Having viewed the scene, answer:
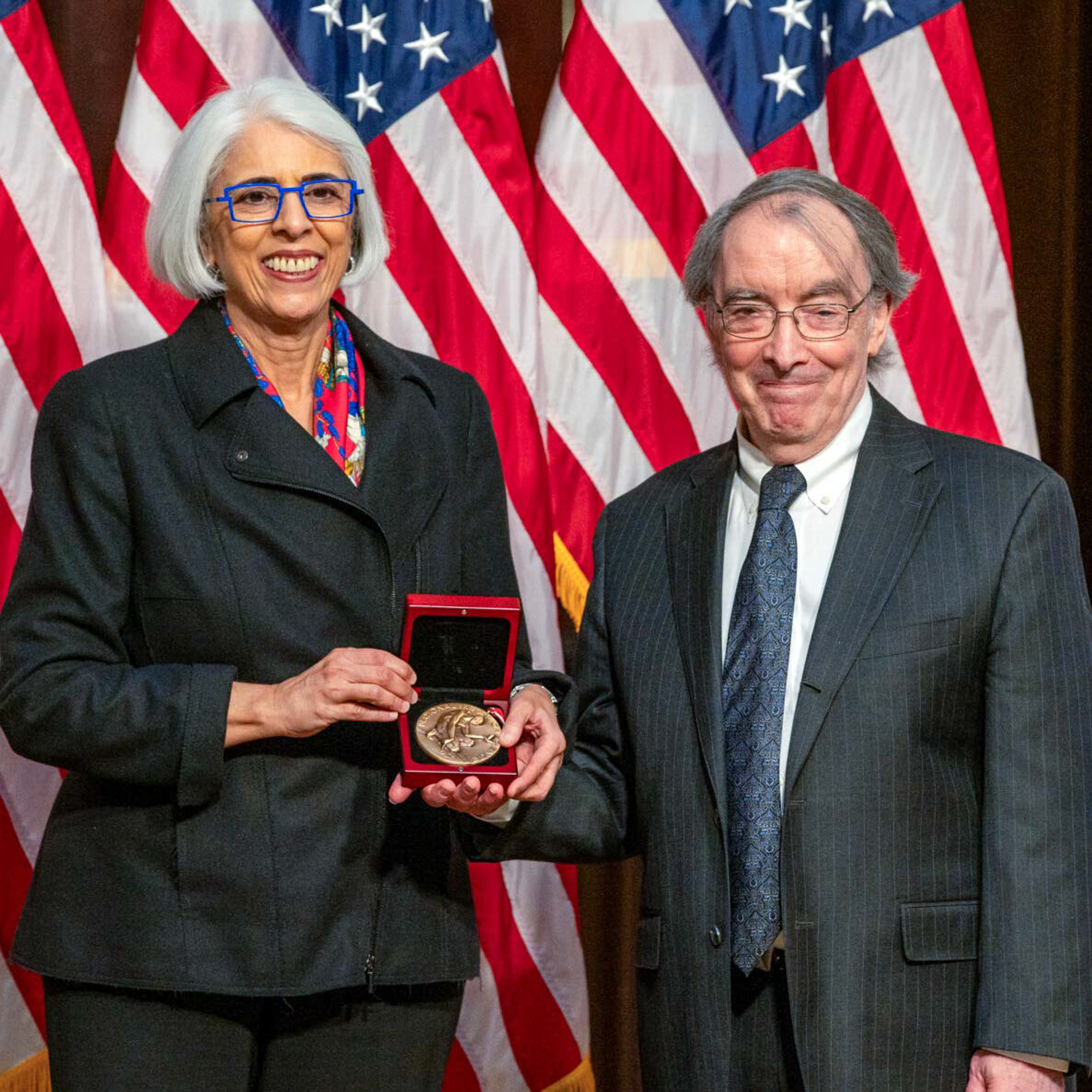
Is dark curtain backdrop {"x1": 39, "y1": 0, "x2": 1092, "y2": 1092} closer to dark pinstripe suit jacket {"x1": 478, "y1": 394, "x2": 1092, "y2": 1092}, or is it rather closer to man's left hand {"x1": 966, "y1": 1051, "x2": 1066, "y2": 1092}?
dark pinstripe suit jacket {"x1": 478, "y1": 394, "x2": 1092, "y2": 1092}

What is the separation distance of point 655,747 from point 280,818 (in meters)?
0.46

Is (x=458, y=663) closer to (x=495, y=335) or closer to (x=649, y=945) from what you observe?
(x=649, y=945)

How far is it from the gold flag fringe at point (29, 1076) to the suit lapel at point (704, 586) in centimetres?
152

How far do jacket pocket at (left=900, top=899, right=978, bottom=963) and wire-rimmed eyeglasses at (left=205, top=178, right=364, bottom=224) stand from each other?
112 centimetres

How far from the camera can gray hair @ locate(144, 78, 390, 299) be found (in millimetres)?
1932

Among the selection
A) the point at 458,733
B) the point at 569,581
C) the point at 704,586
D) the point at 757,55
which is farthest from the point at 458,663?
the point at 757,55

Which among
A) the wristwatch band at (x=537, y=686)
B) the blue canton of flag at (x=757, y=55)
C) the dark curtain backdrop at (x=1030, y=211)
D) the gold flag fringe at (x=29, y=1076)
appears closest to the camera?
the wristwatch band at (x=537, y=686)

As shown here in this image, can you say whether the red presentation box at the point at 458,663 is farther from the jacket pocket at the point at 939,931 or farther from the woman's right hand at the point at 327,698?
the jacket pocket at the point at 939,931

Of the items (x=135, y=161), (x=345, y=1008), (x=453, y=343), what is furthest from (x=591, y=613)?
(x=135, y=161)

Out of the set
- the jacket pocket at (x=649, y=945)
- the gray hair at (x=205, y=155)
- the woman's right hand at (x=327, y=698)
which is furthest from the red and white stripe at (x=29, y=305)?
the jacket pocket at (x=649, y=945)

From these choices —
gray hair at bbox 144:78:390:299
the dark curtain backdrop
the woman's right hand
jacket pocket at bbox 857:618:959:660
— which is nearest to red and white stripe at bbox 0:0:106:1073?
the dark curtain backdrop

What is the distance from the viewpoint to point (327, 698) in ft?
5.59

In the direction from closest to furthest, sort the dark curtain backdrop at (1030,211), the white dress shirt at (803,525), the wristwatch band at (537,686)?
the white dress shirt at (803,525), the wristwatch band at (537,686), the dark curtain backdrop at (1030,211)

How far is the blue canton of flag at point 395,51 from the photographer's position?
2.90 m
